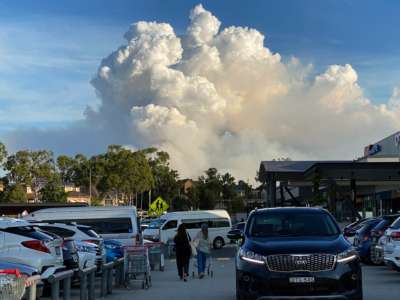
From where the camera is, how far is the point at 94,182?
112 m

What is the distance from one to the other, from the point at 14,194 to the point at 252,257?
81152 mm

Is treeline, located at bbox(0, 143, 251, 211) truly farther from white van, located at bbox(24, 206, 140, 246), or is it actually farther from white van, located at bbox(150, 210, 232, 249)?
white van, located at bbox(24, 206, 140, 246)

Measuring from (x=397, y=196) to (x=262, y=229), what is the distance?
48.2 m

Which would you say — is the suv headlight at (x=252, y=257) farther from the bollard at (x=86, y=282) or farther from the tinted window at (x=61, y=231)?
the tinted window at (x=61, y=231)

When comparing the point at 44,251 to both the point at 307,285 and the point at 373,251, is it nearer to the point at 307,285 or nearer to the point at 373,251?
the point at 307,285

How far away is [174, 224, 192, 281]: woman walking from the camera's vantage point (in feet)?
66.6

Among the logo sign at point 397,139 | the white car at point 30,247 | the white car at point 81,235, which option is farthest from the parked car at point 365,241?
the logo sign at point 397,139

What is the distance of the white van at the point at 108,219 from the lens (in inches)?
950

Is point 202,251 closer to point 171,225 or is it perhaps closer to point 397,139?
point 171,225

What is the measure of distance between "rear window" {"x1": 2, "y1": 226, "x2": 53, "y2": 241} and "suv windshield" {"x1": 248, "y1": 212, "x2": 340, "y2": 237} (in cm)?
439

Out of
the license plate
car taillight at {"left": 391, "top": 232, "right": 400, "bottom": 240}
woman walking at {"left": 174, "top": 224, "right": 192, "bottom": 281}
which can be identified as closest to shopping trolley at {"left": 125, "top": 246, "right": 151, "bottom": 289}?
woman walking at {"left": 174, "top": 224, "right": 192, "bottom": 281}

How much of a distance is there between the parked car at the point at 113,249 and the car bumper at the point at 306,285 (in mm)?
10477

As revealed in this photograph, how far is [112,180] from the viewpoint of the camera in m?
106

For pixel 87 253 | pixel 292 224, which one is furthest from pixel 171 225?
pixel 292 224
